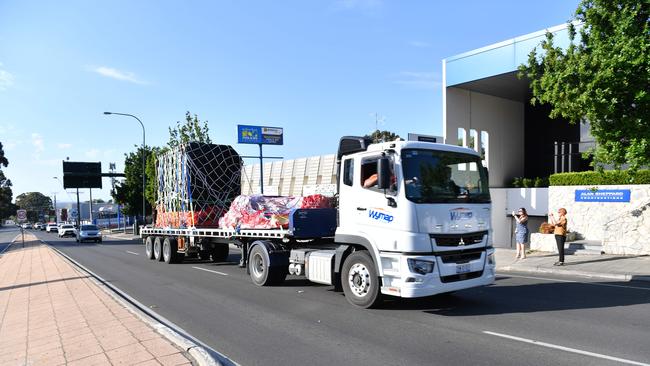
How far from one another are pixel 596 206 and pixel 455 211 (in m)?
14.0

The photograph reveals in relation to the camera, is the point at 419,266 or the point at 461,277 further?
the point at 461,277

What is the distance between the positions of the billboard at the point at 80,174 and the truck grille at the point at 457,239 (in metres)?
49.0

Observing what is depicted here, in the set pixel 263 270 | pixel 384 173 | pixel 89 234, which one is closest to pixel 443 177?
pixel 384 173

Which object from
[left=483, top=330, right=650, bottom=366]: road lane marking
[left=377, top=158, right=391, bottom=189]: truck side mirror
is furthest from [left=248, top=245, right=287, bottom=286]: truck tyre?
[left=483, top=330, right=650, bottom=366]: road lane marking

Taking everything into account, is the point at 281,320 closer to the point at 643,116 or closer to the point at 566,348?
the point at 566,348

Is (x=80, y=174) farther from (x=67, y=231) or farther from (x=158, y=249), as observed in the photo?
(x=158, y=249)

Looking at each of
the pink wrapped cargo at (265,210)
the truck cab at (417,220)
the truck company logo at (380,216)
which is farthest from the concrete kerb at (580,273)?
the truck company logo at (380,216)

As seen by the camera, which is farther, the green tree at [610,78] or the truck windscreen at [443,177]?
the green tree at [610,78]

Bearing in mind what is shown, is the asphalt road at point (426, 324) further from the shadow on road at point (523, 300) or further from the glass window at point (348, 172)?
the glass window at point (348, 172)

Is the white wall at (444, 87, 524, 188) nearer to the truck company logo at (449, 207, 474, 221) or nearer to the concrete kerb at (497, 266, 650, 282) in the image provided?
the concrete kerb at (497, 266, 650, 282)

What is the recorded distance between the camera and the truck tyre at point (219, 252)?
55.9ft

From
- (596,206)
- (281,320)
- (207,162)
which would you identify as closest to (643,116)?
(596,206)

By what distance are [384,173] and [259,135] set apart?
96.9 feet

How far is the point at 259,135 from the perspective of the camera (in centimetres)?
3606
